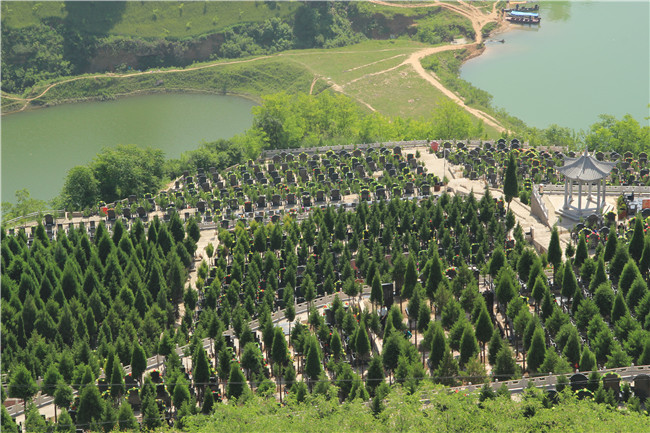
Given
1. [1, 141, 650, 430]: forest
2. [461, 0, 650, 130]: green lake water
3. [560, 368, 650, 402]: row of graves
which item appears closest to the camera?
[560, 368, 650, 402]: row of graves

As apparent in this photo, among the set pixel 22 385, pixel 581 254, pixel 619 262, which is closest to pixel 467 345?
pixel 581 254

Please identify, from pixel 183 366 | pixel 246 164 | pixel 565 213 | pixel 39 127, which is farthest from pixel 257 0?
pixel 183 366

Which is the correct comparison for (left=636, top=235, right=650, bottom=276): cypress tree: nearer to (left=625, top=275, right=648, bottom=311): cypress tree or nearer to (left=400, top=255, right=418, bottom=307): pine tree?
(left=625, top=275, right=648, bottom=311): cypress tree

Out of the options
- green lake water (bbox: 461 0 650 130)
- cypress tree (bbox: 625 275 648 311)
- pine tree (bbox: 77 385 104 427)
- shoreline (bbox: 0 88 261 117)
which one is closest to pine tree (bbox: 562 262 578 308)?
cypress tree (bbox: 625 275 648 311)

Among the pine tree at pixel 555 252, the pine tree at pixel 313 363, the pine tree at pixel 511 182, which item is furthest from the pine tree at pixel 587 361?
the pine tree at pixel 511 182

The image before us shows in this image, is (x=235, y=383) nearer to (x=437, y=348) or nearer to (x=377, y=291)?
(x=437, y=348)

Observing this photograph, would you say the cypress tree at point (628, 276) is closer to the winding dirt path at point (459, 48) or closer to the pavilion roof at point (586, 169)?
the pavilion roof at point (586, 169)
